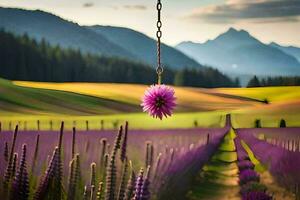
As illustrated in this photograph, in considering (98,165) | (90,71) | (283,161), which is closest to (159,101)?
(98,165)

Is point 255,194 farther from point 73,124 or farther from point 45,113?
point 45,113

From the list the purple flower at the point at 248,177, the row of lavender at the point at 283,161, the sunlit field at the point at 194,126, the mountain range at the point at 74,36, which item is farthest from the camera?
the mountain range at the point at 74,36

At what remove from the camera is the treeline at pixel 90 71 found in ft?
21.9

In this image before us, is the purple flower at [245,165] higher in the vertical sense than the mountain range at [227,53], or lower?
lower

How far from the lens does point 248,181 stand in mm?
5566

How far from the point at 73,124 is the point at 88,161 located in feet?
8.19

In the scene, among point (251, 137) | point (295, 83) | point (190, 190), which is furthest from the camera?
point (251, 137)

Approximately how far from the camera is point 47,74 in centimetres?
767

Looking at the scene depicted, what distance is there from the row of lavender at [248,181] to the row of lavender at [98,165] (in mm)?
385

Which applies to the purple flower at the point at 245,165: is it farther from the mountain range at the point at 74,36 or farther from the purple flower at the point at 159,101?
the purple flower at the point at 159,101

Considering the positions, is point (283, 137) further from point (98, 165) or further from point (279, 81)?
point (98, 165)

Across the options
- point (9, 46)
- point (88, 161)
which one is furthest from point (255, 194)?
point (9, 46)

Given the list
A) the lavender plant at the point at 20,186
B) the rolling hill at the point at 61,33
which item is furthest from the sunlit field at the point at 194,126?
the lavender plant at the point at 20,186

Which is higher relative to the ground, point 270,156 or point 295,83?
point 295,83
